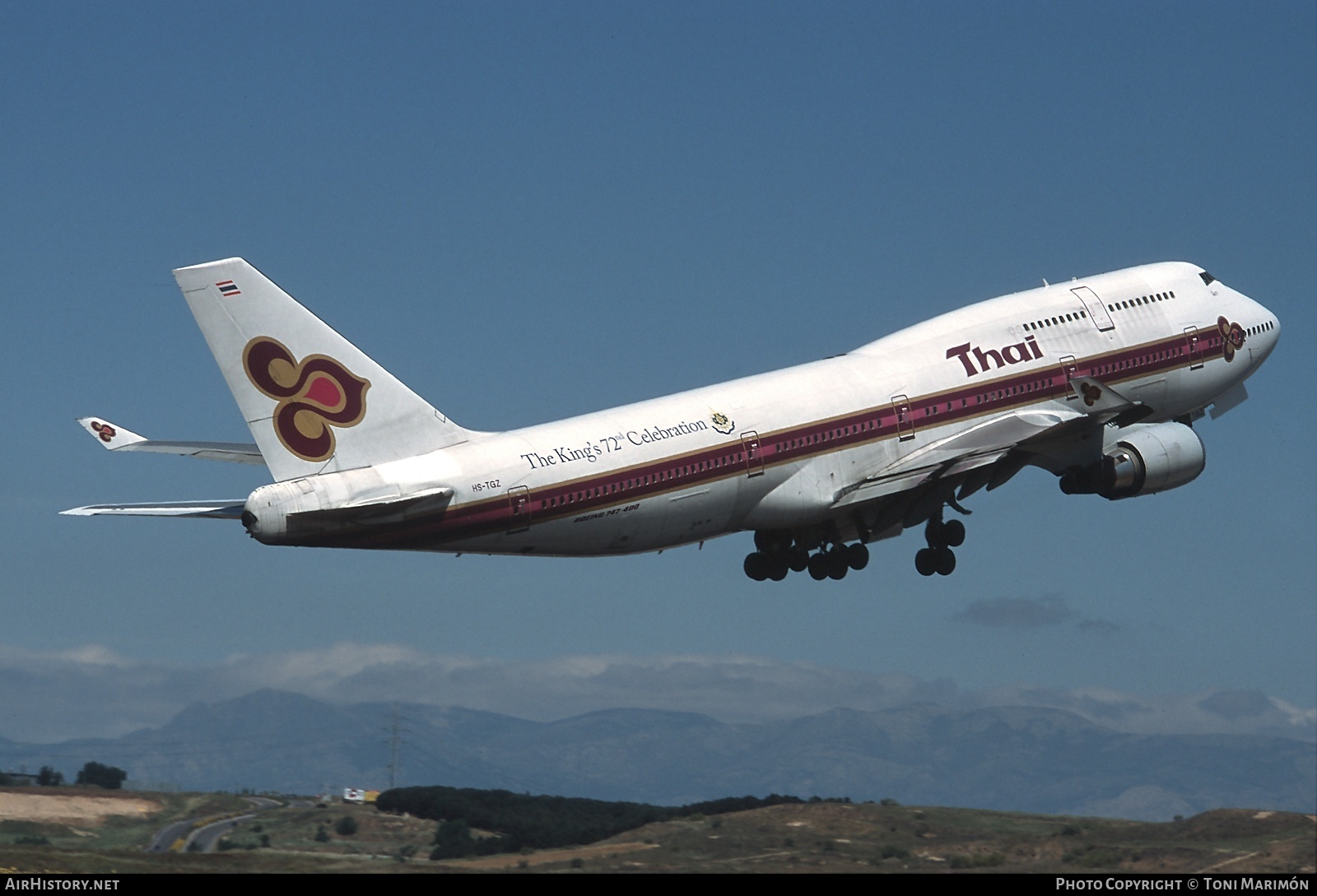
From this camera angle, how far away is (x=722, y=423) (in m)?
48.5

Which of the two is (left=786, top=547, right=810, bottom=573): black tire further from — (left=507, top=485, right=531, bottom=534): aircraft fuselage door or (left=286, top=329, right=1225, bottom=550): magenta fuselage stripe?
(left=507, top=485, right=531, bottom=534): aircraft fuselage door

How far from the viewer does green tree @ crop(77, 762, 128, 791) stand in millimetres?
73312

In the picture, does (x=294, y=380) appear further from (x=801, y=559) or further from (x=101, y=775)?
(x=101, y=775)

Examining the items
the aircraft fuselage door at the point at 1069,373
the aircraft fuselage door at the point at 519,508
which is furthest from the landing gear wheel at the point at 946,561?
the aircraft fuselage door at the point at 519,508

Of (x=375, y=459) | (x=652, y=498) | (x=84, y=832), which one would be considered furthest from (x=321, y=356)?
(x=84, y=832)

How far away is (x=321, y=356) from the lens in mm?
42312

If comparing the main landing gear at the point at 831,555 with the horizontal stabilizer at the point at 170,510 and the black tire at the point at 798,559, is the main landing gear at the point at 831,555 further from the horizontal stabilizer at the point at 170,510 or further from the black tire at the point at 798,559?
the horizontal stabilizer at the point at 170,510

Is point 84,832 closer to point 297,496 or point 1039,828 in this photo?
point 297,496

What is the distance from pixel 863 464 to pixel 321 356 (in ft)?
56.9

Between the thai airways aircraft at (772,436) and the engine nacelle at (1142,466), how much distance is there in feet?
0.23

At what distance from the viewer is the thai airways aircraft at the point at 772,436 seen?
41.7 meters

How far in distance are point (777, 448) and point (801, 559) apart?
6.78 metres

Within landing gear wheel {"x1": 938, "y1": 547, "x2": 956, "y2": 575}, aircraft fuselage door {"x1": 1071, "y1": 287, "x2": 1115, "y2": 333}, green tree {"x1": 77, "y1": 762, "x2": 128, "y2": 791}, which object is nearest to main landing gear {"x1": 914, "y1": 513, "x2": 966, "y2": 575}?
landing gear wheel {"x1": 938, "y1": 547, "x2": 956, "y2": 575}

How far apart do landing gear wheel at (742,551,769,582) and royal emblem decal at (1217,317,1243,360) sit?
1763 centimetres
